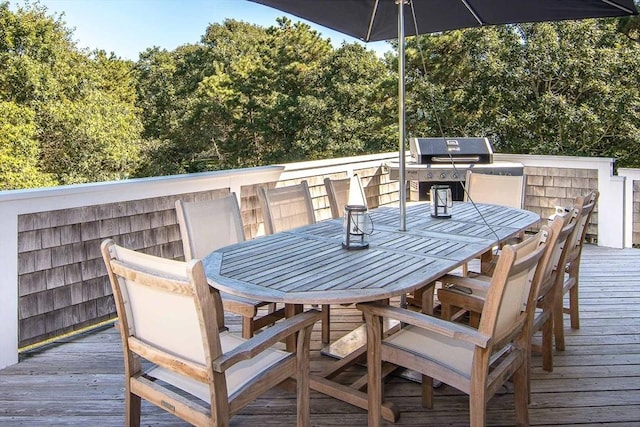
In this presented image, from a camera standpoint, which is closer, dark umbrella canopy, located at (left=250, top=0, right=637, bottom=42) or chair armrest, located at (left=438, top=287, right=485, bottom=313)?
chair armrest, located at (left=438, top=287, right=485, bottom=313)

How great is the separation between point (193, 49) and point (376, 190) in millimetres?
15968

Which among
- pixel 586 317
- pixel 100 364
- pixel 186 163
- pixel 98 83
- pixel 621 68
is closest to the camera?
pixel 100 364

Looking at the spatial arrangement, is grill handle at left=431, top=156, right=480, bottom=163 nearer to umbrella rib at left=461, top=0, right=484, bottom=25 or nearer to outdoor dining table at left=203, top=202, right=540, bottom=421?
umbrella rib at left=461, top=0, right=484, bottom=25

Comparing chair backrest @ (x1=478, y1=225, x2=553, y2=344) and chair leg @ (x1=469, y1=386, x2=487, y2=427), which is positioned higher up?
chair backrest @ (x1=478, y1=225, x2=553, y2=344)

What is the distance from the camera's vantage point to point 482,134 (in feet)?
39.4

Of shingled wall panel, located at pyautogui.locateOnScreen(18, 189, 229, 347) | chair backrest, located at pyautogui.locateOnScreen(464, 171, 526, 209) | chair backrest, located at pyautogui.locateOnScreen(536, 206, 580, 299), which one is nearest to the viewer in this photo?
chair backrest, located at pyautogui.locateOnScreen(536, 206, 580, 299)

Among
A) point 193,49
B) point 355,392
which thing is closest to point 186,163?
point 193,49

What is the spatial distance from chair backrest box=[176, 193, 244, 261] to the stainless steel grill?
112 inches

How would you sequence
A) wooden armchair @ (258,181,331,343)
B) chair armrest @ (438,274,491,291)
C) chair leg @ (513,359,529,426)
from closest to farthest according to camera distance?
chair leg @ (513,359,529,426) → chair armrest @ (438,274,491,291) → wooden armchair @ (258,181,331,343)

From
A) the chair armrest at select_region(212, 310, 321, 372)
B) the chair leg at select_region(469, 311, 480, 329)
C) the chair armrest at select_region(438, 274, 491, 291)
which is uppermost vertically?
the chair armrest at select_region(212, 310, 321, 372)

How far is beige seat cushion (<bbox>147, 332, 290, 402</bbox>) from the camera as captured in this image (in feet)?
5.32

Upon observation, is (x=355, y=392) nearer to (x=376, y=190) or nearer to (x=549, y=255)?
(x=549, y=255)

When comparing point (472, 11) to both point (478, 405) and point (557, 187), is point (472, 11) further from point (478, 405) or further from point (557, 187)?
point (557, 187)

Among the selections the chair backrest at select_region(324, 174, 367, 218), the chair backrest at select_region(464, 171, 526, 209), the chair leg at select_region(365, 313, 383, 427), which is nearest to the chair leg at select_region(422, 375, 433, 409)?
the chair leg at select_region(365, 313, 383, 427)
